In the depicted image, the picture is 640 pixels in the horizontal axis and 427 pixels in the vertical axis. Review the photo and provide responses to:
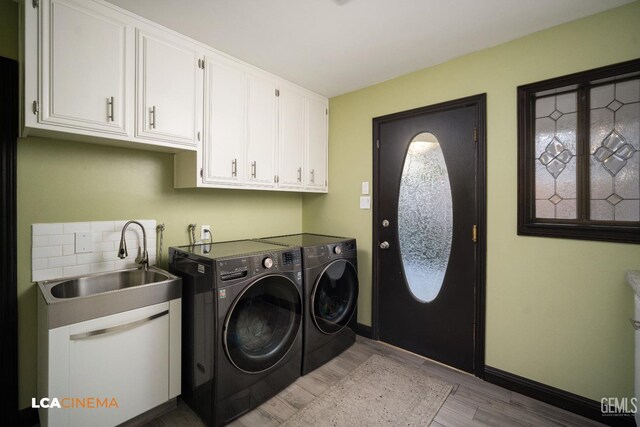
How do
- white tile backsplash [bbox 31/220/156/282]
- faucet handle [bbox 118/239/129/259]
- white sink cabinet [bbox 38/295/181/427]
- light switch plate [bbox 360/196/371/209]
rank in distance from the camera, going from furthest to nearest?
1. light switch plate [bbox 360/196/371/209]
2. faucet handle [bbox 118/239/129/259]
3. white tile backsplash [bbox 31/220/156/282]
4. white sink cabinet [bbox 38/295/181/427]

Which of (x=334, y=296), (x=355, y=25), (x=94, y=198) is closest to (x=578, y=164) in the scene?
(x=355, y=25)

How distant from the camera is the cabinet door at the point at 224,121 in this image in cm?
207

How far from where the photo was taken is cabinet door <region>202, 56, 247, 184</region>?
2.07 meters

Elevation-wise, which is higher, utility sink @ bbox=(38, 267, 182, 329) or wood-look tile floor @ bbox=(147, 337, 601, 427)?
utility sink @ bbox=(38, 267, 182, 329)

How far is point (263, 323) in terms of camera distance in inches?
75.9

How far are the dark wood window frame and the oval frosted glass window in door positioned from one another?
1.66 feet

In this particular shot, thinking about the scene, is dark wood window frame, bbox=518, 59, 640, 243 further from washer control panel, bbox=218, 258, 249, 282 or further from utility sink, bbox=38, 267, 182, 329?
utility sink, bbox=38, 267, 182, 329

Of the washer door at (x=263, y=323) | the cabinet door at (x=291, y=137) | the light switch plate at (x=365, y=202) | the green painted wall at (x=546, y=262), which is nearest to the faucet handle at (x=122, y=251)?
the washer door at (x=263, y=323)

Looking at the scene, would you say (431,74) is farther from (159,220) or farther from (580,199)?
(159,220)

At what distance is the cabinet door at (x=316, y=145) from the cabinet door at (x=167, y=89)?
1146 millimetres

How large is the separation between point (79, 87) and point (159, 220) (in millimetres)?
975

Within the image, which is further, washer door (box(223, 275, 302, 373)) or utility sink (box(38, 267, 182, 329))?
washer door (box(223, 275, 302, 373))

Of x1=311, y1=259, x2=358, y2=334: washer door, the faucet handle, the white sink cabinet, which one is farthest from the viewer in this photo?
x1=311, y1=259, x2=358, y2=334: washer door

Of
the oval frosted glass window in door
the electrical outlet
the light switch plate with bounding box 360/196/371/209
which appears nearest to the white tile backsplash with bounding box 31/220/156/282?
the electrical outlet
